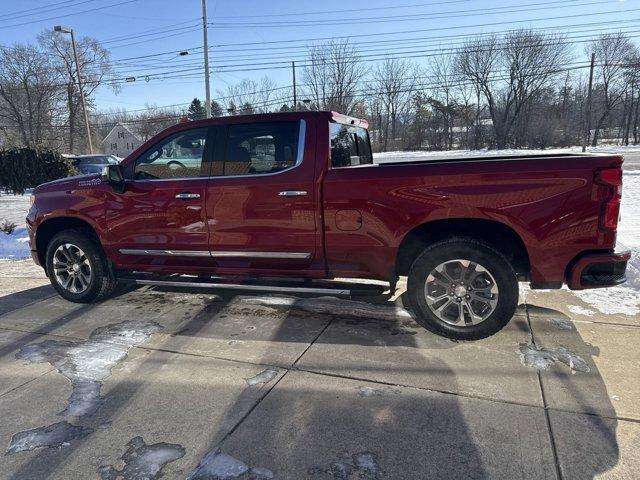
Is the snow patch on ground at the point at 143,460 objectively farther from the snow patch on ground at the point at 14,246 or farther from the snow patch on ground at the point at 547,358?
the snow patch on ground at the point at 14,246

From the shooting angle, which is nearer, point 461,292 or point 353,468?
point 353,468

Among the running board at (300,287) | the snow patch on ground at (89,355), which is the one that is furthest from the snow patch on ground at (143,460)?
the running board at (300,287)

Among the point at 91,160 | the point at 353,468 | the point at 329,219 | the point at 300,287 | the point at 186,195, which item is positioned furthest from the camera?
the point at 91,160

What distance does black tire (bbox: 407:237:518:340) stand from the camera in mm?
3543

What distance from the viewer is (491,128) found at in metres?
55.4

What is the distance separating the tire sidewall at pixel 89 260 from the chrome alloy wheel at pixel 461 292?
11.5 feet

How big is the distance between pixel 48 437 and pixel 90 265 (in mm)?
2605

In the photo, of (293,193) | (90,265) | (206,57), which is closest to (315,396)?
(293,193)

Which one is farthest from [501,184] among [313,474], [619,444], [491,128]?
[491,128]

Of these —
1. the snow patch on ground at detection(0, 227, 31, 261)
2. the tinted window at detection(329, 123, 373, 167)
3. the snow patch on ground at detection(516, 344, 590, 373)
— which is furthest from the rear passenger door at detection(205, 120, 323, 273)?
the snow patch on ground at detection(0, 227, 31, 261)

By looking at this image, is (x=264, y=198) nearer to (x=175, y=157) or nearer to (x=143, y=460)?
(x=175, y=157)

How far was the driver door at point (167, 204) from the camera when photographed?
14.2ft

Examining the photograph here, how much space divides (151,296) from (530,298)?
14.0 ft

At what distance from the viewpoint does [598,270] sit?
11.2ft
